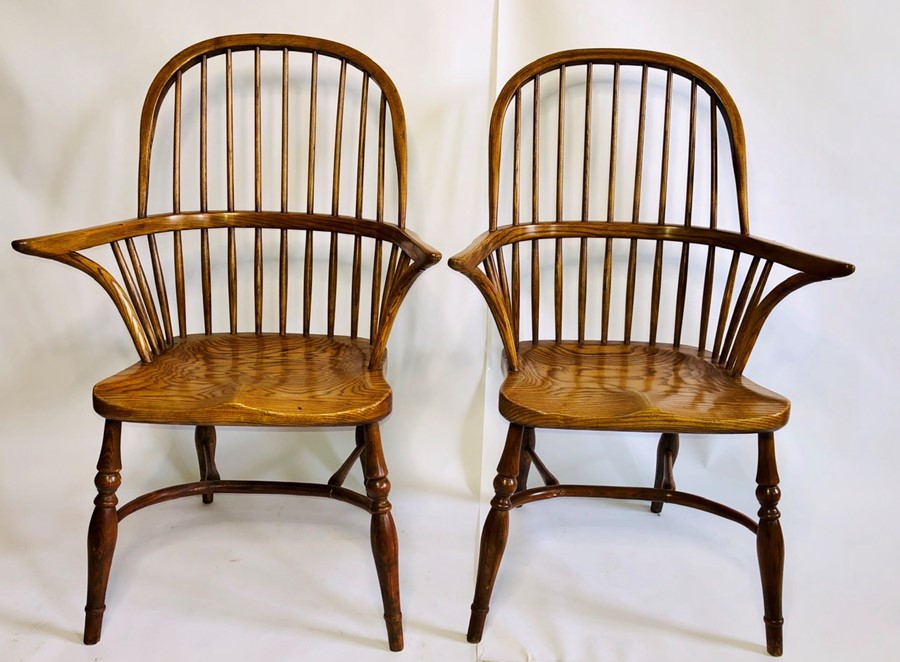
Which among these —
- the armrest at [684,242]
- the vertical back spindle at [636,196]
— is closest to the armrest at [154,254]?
the armrest at [684,242]

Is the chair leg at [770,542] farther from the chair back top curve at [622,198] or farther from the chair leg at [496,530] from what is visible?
the chair leg at [496,530]

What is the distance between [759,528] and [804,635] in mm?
256

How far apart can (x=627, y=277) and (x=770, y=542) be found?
0.67m

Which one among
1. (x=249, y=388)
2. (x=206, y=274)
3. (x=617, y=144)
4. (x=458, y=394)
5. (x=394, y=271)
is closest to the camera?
(x=249, y=388)

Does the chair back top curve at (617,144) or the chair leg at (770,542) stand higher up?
the chair back top curve at (617,144)

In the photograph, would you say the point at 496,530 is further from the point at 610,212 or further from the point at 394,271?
the point at 610,212

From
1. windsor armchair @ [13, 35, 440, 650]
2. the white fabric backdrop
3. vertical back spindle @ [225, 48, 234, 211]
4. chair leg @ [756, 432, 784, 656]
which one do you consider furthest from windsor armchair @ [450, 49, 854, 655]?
vertical back spindle @ [225, 48, 234, 211]

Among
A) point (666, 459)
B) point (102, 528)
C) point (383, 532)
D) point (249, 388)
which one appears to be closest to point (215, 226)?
point (249, 388)

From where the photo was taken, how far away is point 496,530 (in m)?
1.33

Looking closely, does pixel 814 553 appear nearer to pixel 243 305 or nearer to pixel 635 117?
pixel 635 117

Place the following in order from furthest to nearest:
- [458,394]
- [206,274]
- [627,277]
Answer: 1. [458,394]
2. [627,277]
3. [206,274]

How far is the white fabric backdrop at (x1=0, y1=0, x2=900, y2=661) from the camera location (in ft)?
4.87

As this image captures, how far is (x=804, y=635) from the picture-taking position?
141 cm

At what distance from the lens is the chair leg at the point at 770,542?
1296mm
